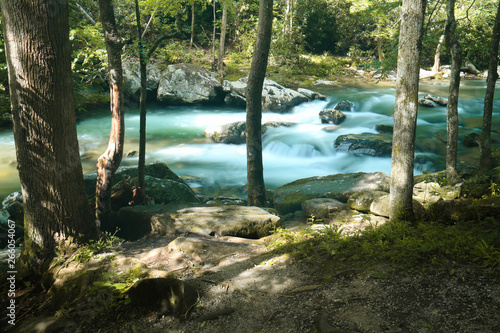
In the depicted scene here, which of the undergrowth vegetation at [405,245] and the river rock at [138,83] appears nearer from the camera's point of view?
the undergrowth vegetation at [405,245]

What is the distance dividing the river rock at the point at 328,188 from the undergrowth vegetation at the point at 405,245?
14.3ft

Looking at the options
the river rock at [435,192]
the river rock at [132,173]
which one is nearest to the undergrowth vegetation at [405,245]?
the river rock at [435,192]

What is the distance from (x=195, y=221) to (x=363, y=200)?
374 cm

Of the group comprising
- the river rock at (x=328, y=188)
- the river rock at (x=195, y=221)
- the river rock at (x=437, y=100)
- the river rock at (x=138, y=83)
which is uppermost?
the river rock at (x=138, y=83)

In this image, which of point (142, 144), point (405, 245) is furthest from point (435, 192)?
point (142, 144)

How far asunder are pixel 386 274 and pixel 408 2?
3.61m

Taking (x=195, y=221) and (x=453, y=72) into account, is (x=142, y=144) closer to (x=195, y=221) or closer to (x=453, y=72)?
(x=195, y=221)

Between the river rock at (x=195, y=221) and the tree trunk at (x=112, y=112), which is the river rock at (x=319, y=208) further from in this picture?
the tree trunk at (x=112, y=112)

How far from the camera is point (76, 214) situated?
4.96 m

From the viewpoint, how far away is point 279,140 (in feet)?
54.0

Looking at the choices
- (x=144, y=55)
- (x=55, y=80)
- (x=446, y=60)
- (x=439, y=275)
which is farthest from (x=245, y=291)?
(x=446, y=60)

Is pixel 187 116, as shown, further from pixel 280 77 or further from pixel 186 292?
pixel 186 292

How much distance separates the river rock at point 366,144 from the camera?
541 inches

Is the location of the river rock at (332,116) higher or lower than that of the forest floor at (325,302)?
higher
